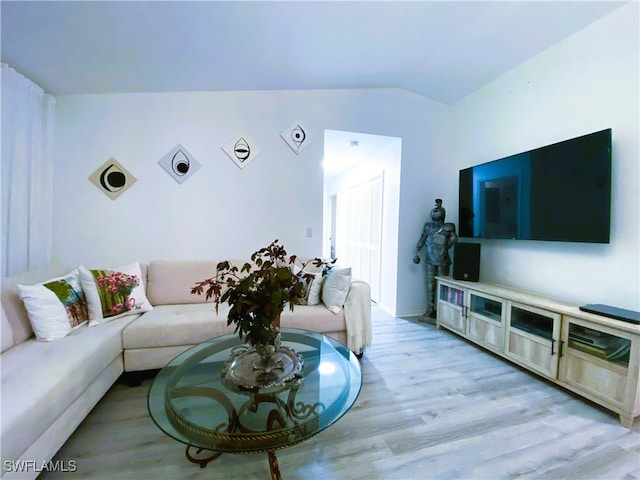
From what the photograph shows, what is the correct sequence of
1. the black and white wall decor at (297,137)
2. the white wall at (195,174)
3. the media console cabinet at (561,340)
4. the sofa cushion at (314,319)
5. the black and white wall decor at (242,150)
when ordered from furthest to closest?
the black and white wall decor at (297,137) → the black and white wall decor at (242,150) → the white wall at (195,174) → the sofa cushion at (314,319) → the media console cabinet at (561,340)

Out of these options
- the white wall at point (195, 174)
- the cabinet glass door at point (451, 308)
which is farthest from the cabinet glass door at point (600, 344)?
the white wall at point (195, 174)

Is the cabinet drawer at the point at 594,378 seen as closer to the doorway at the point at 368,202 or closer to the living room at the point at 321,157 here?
the living room at the point at 321,157

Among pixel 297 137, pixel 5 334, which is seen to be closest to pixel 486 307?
pixel 297 137

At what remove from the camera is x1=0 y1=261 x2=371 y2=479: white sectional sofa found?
0.96 m

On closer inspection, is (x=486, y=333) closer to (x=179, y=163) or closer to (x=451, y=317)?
(x=451, y=317)

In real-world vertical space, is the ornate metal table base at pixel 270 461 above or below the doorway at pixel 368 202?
below

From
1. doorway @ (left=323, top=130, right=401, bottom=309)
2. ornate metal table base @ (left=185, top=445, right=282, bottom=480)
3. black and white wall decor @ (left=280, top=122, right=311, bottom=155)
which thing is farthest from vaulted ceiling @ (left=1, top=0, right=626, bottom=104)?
ornate metal table base @ (left=185, top=445, right=282, bottom=480)

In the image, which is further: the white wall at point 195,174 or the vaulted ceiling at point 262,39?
the white wall at point 195,174

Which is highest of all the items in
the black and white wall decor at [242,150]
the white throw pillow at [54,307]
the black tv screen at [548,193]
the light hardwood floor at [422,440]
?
the black and white wall decor at [242,150]

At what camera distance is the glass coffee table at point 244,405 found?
2.85 feet

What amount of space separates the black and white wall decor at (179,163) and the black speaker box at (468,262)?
9.19 feet

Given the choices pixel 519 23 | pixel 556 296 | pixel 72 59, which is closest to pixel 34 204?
pixel 72 59

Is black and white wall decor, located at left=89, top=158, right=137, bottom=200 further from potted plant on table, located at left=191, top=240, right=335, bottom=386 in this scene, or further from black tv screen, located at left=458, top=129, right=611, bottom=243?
black tv screen, located at left=458, top=129, right=611, bottom=243
